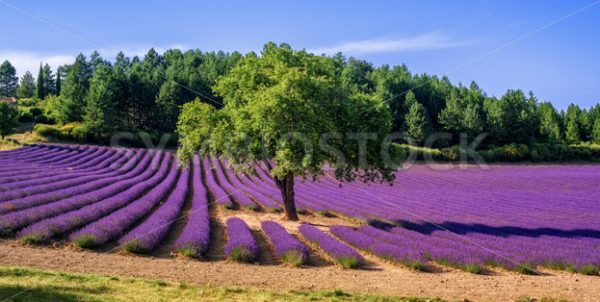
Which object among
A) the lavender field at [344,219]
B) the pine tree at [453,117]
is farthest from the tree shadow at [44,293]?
the pine tree at [453,117]

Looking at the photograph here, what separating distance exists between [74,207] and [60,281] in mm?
8099

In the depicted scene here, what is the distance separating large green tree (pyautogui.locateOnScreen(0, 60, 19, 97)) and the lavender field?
9762 cm

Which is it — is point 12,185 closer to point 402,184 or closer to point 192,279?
point 192,279

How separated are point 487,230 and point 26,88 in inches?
4187

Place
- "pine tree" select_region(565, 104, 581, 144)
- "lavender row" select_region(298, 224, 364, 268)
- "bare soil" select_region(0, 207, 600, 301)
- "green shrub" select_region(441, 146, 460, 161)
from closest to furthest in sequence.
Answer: "bare soil" select_region(0, 207, 600, 301), "lavender row" select_region(298, 224, 364, 268), "green shrub" select_region(441, 146, 460, 161), "pine tree" select_region(565, 104, 581, 144)

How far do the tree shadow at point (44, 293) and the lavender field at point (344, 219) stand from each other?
367 cm

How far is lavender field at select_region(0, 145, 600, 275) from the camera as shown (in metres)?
11.6

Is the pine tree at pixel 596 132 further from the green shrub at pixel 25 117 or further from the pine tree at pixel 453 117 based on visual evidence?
the green shrub at pixel 25 117

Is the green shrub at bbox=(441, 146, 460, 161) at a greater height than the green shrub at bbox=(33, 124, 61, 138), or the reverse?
the green shrub at bbox=(33, 124, 61, 138)

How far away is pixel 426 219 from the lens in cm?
1833

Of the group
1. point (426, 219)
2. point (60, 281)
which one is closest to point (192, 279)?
point (60, 281)

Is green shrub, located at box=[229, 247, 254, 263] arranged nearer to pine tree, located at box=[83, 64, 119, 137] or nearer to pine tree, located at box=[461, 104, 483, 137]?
pine tree, located at box=[83, 64, 119, 137]

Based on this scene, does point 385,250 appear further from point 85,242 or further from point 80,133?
point 80,133

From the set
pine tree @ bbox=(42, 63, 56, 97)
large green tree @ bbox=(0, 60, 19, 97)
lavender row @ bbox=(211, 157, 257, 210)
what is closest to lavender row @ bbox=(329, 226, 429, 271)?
lavender row @ bbox=(211, 157, 257, 210)
